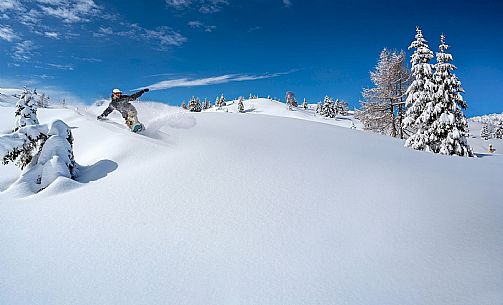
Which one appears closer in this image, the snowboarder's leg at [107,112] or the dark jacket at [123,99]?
the dark jacket at [123,99]

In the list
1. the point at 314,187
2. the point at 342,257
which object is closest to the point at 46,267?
the point at 342,257

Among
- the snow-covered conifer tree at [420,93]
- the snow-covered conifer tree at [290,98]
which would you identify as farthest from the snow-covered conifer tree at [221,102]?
the snow-covered conifer tree at [420,93]

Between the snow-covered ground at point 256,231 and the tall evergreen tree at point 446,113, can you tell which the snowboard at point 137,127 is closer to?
the snow-covered ground at point 256,231

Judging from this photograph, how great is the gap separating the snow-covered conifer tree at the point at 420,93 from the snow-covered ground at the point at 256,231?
44.7ft

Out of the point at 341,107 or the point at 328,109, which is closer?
the point at 328,109

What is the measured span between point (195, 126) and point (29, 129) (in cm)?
360

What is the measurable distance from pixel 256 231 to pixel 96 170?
4123 mm

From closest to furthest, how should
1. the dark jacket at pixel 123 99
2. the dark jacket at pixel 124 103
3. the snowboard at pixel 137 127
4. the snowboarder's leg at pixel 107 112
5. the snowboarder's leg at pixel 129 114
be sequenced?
the snowboard at pixel 137 127
the snowboarder's leg at pixel 129 114
the dark jacket at pixel 124 103
the dark jacket at pixel 123 99
the snowboarder's leg at pixel 107 112

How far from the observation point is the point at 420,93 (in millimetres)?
19141

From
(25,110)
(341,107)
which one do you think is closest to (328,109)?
(341,107)

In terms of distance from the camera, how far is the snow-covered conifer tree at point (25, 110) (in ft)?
21.2

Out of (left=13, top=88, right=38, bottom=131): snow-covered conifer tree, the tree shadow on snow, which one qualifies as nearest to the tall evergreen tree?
the tree shadow on snow

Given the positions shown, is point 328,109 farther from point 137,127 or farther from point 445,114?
point 137,127

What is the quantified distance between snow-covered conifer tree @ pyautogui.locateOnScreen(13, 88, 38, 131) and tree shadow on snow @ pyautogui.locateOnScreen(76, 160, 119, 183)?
1875mm
